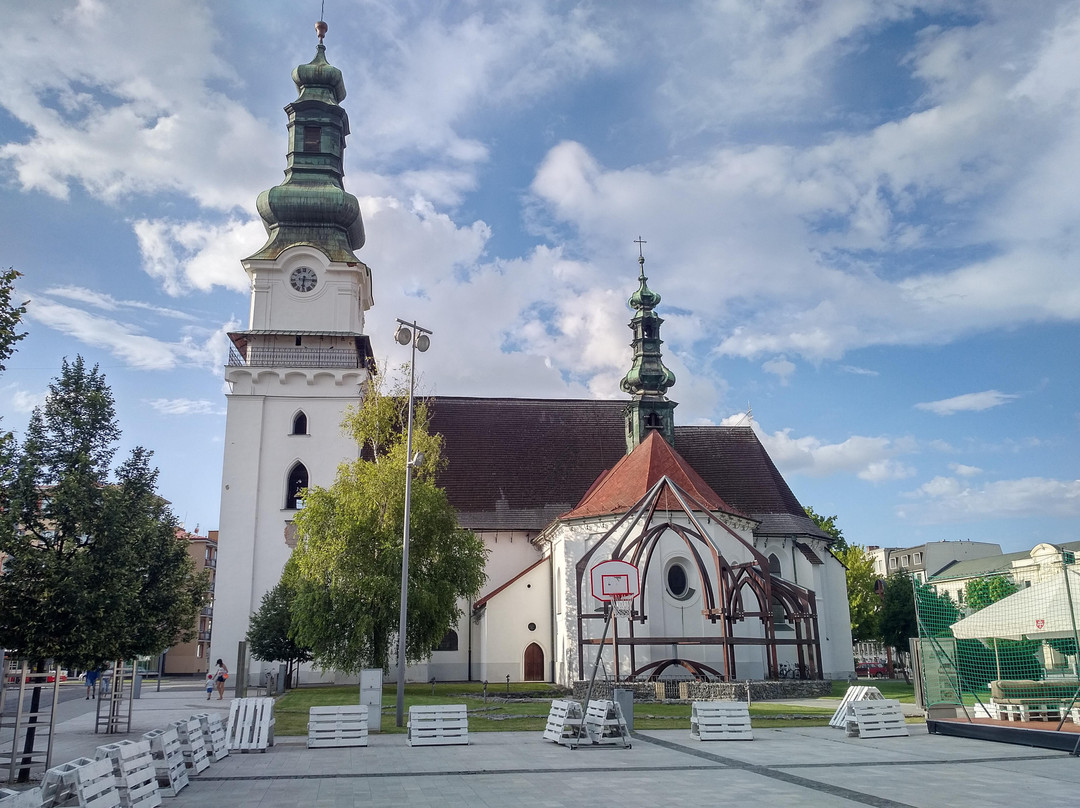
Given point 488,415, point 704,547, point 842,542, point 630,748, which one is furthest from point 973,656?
point 842,542

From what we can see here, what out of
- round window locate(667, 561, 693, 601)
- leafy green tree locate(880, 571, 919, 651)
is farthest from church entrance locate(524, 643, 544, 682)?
leafy green tree locate(880, 571, 919, 651)

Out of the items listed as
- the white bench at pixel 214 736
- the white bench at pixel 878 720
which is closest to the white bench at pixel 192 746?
the white bench at pixel 214 736

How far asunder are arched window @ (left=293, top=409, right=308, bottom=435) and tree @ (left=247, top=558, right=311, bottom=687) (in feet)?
26.1

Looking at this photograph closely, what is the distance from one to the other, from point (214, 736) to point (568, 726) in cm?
692

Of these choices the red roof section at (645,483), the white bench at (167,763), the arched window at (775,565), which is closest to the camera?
the white bench at (167,763)

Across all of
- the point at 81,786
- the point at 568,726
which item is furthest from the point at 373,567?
the point at 81,786

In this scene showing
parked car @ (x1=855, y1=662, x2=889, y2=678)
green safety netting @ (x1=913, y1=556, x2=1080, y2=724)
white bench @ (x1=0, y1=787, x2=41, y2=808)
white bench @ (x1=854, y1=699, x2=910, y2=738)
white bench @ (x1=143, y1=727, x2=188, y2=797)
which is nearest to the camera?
white bench @ (x1=0, y1=787, x2=41, y2=808)

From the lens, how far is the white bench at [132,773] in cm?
1031

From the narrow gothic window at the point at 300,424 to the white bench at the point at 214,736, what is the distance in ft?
82.4

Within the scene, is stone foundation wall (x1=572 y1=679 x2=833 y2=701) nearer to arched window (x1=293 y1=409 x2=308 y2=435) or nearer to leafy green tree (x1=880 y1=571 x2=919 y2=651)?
arched window (x1=293 y1=409 x2=308 y2=435)

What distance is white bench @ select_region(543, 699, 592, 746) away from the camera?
56.7 ft

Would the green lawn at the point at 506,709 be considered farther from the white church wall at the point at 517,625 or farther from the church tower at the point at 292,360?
the church tower at the point at 292,360

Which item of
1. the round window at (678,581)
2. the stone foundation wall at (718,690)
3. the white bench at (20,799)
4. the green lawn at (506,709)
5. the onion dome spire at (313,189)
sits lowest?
the green lawn at (506,709)

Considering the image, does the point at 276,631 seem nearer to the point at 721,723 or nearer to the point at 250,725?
the point at 250,725
